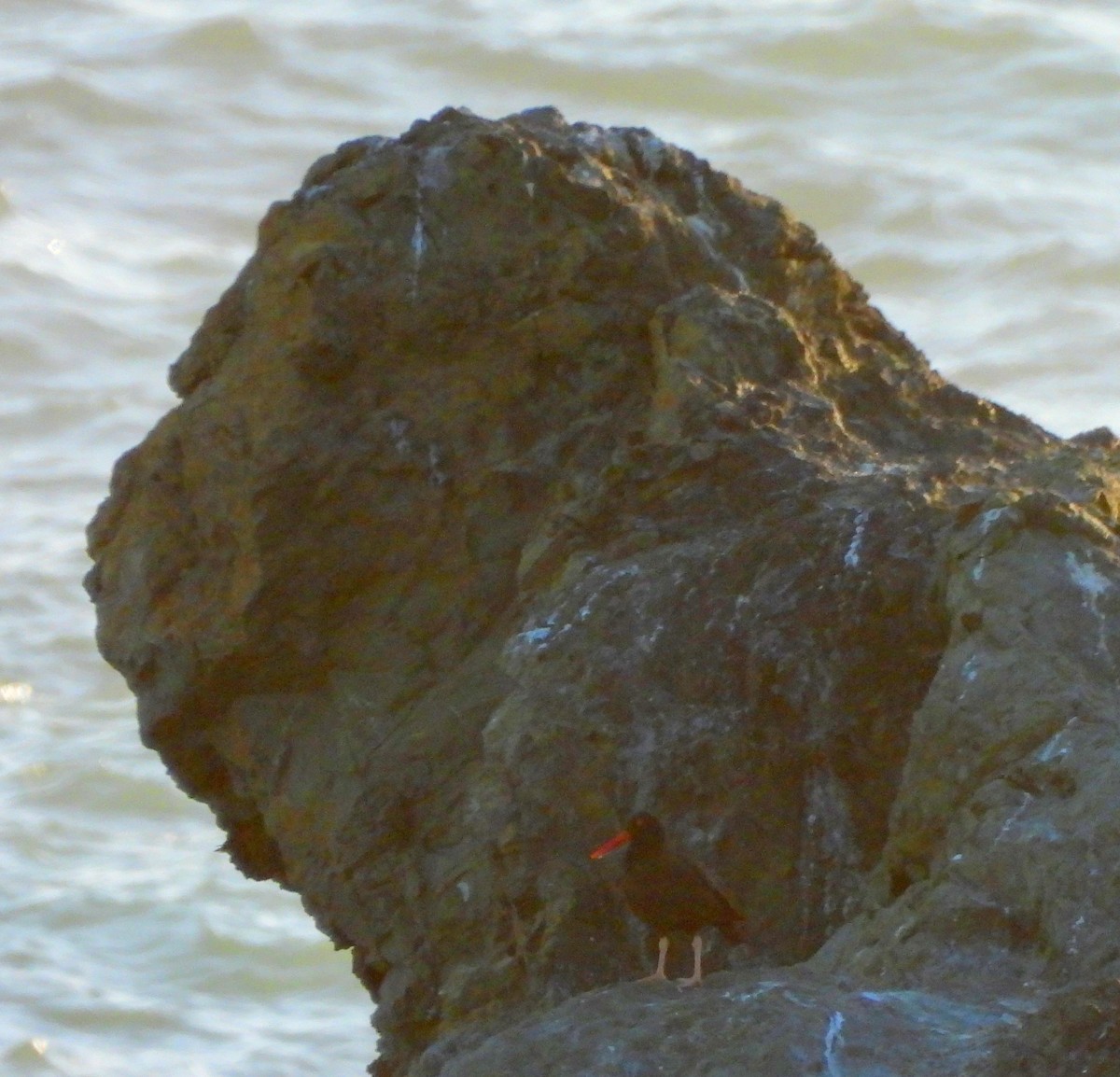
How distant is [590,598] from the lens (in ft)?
24.4

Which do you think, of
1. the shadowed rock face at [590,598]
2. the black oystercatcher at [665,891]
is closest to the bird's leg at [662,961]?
the black oystercatcher at [665,891]


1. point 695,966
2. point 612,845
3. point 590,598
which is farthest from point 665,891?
point 590,598

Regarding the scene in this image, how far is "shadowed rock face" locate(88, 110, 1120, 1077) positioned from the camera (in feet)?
22.4

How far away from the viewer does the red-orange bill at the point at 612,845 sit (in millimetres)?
6977

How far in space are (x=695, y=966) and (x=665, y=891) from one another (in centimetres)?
20

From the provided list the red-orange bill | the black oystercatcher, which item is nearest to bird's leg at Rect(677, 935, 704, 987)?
the black oystercatcher

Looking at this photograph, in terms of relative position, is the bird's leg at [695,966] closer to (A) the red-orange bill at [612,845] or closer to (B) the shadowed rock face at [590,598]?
(B) the shadowed rock face at [590,598]

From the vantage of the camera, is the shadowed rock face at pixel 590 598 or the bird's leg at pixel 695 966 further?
the shadowed rock face at pixel 590 598

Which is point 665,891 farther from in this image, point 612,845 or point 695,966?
point 612,845

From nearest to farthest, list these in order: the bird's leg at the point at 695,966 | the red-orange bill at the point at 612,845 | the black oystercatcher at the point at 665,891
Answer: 1. the bird's leg at the point at 695,966
2. the black oystercatcher at the point at 665,891
3. the red-orange bill at the point at 612,845

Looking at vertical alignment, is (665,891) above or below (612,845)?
below

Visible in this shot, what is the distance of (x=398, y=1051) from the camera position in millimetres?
7770

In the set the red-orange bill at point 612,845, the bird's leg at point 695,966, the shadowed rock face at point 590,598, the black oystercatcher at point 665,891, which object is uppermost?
the shadowed rock face at point 590,598

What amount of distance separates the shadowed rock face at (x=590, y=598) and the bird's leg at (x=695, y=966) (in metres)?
0.07
